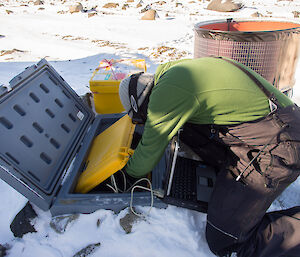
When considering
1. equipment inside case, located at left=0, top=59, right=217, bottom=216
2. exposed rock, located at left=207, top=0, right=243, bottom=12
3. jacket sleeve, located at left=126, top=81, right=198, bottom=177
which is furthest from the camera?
exposed rock, located at left=207, top=0, right=243, bottom=12

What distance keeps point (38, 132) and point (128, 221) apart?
106 cm

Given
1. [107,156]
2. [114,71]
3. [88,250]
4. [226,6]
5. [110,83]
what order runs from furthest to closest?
1. [226,6]
2. [114,71]
3. [110,83]
4. [107,156]
5. [88,250]

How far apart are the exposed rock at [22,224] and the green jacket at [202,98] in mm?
1139

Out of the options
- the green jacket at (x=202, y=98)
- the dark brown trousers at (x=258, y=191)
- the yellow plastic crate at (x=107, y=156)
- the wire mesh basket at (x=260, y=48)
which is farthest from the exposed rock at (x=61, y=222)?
the wire mesh basket at (x=260, y=48)

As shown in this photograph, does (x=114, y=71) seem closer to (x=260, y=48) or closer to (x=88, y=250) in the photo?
(x=260, y=48)

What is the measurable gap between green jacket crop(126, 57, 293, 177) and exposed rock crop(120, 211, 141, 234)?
0.57 m

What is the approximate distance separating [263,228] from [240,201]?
0.27m

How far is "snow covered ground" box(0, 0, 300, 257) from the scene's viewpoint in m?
1.71

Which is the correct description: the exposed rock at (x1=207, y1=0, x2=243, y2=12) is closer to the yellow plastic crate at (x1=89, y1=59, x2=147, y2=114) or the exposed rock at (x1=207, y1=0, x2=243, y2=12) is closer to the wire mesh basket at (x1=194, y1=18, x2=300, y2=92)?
the wire mesh basket at (x1=194, y1=18, x2=300, y2=92)

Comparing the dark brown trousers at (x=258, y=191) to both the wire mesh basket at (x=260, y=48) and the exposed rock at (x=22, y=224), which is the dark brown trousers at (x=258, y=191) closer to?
the wire mesh basket at (x=260, y=48)

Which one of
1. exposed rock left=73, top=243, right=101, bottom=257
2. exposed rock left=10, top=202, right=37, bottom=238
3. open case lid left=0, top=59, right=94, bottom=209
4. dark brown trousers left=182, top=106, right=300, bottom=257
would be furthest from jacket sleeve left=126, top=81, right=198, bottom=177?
exposed rock left=10, top=202, right=37, bottom=238

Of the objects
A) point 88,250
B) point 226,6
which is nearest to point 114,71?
point 88,250

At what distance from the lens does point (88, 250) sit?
1.68 m

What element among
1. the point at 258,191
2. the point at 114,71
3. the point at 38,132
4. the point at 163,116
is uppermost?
the point at 163,116
